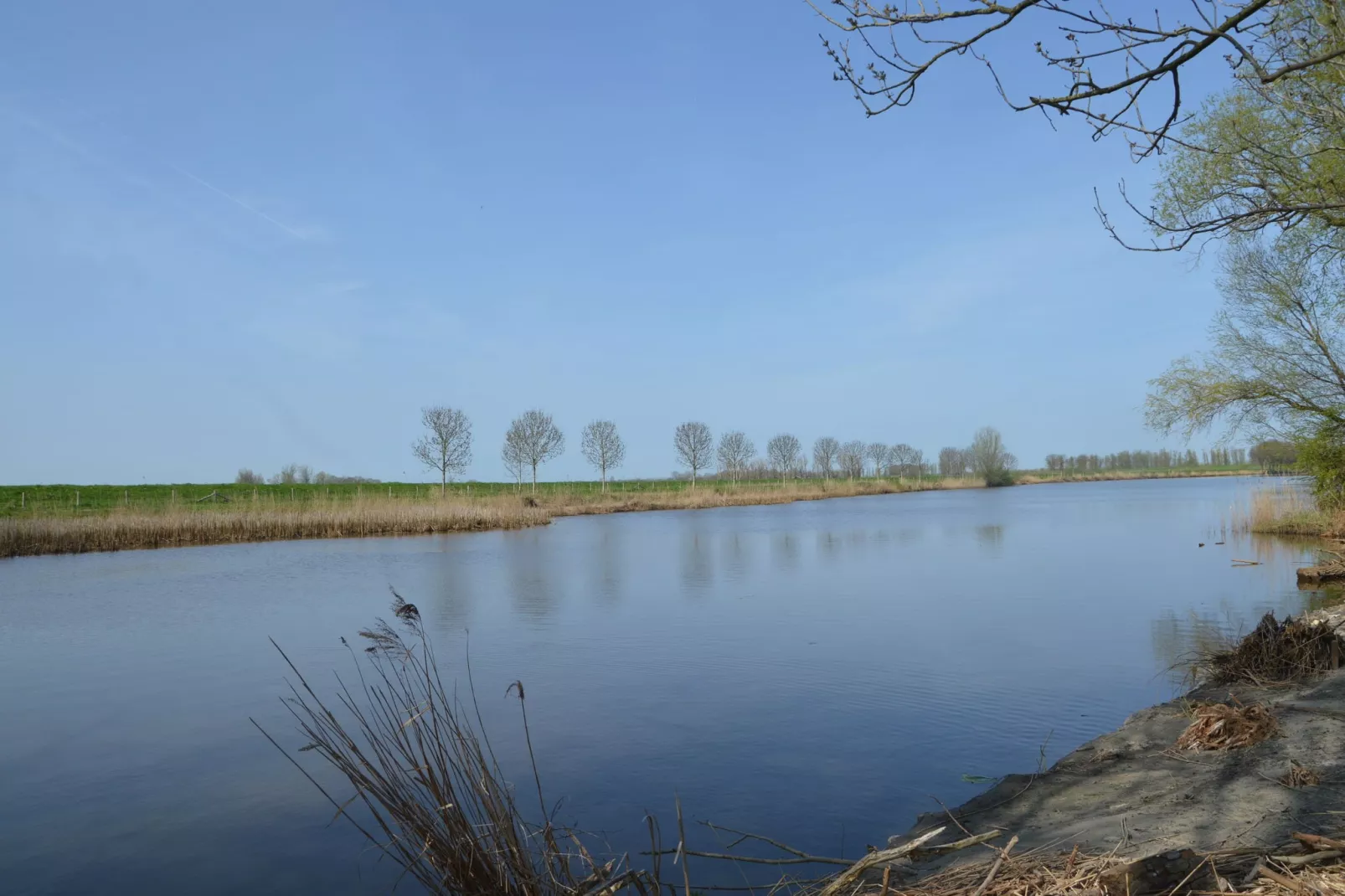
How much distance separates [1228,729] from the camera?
13.5ft

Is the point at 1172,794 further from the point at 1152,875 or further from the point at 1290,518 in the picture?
the point at 1290,518

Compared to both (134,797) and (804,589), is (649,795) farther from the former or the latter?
(804,589)

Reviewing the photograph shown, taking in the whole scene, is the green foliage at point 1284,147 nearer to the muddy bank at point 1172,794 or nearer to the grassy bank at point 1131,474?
the muddy bank at point 1172,794

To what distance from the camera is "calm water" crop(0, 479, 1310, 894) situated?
13.9 feet

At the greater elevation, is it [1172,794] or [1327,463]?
[1327,463]

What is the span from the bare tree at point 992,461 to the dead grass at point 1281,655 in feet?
222

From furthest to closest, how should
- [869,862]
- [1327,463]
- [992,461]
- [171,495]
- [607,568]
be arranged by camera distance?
[992,461], [171,495], [1327,463], [607,568], [869,862]

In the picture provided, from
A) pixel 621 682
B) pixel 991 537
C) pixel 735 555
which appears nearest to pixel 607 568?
pixel 735 555

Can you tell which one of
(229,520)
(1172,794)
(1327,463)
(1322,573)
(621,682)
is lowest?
(621,682)

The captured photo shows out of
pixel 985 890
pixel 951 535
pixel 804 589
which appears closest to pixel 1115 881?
pixel 985 890

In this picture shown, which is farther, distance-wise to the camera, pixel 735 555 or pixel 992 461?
pixel 992 461

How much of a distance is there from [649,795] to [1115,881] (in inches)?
110

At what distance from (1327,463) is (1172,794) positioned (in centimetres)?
1595

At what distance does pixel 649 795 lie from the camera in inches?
176
